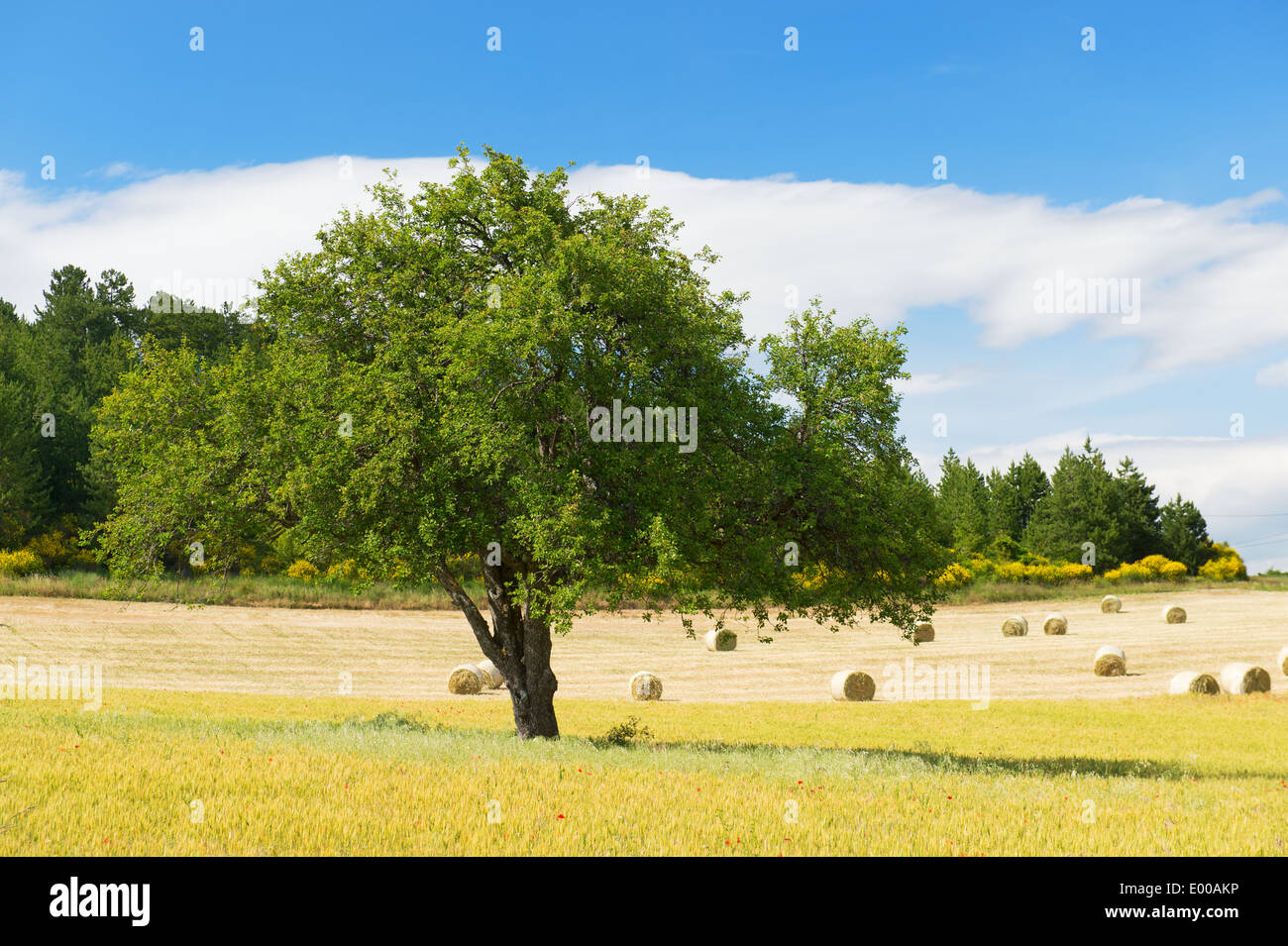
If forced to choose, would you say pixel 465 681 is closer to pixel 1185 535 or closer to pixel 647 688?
pixel 647 688

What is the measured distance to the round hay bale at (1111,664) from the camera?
152ft

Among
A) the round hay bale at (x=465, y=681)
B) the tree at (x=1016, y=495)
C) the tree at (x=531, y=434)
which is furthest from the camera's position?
the tree at (x=1016, y=495)

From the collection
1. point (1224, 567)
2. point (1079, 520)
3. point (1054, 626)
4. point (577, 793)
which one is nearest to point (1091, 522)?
point (1079, 520)

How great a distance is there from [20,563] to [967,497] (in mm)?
91464

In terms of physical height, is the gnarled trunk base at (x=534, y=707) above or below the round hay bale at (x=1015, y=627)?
above

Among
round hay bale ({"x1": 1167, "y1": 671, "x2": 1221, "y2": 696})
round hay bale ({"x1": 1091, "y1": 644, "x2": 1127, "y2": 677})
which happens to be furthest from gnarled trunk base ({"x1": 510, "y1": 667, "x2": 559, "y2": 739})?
round hay bale ({"x1": 1091, "y1": 644, "x2": 1127, "y2": 677})

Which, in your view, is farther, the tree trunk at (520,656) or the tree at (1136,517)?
the tree at (1136,517)

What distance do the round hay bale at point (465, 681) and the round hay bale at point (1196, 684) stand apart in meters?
28.2

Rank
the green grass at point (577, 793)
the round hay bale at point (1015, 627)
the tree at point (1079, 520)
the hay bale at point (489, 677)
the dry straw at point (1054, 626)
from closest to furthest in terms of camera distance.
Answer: the green grass at point (577, 793) < the hay bale at point (489, 677) < the dry straw at point (1054, 626) < the round hay bale at point (1015, 627) < the tree at point (1079, 520)

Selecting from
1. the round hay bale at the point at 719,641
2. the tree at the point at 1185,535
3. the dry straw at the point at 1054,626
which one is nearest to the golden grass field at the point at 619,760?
the round hay bale at the point at 719,641

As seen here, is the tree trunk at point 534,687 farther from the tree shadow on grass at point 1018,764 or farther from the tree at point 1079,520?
the tree at point 1079,520

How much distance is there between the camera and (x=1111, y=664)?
46.6 m
